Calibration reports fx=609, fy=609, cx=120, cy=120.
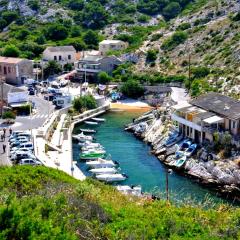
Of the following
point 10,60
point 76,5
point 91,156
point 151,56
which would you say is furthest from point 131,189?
point 76,5

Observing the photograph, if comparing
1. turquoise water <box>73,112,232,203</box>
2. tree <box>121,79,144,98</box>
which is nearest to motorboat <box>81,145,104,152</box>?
turquoise water <box>73,112,232,203</box>

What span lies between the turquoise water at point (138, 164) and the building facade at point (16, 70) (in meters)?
16.0

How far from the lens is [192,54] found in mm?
72250

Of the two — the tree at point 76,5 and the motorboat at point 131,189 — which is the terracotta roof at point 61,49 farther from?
the motorboat at point 131,189

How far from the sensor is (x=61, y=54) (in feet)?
259

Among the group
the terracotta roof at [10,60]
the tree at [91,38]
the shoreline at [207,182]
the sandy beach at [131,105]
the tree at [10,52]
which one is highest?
the tree at [91,38]

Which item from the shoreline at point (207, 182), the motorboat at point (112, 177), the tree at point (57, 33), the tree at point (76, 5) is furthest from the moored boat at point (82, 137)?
the tree at point (76, 5)

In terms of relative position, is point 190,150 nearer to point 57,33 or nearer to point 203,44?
point 203,44

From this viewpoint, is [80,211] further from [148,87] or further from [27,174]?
[148,87]

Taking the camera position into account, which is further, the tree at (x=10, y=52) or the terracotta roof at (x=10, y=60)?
the tree at (x=10, y=52)

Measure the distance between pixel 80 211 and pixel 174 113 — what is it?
109ft

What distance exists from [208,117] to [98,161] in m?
9.36

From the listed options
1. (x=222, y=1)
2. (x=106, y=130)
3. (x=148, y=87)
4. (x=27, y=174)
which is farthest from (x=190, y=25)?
(x=27, y=174)

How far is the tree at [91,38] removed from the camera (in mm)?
88312
